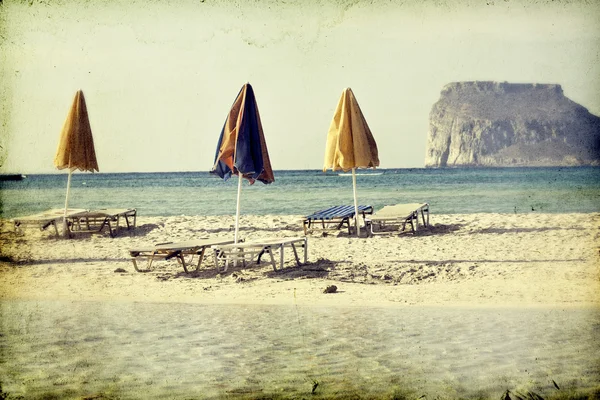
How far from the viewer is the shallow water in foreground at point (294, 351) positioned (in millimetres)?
4121

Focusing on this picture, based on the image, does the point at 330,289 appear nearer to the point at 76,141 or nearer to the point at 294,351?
the point at 294,351

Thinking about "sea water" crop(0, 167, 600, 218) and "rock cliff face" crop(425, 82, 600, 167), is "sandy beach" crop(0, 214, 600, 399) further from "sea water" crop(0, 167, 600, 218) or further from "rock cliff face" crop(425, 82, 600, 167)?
"rock cliff face" crop(425, 82, 600, 167)

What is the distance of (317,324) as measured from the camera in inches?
224

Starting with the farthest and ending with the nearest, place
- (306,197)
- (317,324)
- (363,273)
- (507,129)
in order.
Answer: (507,129) < (306,197) < (363,273) < (317,324)

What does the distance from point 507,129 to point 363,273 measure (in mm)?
55440

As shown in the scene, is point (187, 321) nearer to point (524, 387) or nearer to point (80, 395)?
point (80, 395)

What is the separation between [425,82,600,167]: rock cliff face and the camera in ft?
151

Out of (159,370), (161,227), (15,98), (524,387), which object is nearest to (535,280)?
(524,387)

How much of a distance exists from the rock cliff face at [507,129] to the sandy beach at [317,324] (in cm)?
3027

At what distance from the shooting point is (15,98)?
5859 millimetres

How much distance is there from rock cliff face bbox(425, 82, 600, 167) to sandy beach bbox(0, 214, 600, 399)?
30266 millimetres

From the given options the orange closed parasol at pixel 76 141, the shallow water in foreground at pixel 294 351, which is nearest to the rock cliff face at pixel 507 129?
the orange closed parasol at pixel 76 141

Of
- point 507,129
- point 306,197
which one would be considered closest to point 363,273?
point 306,197

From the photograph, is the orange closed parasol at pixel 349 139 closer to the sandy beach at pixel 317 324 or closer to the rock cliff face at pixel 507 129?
the sandy beach at pixel 317 324
